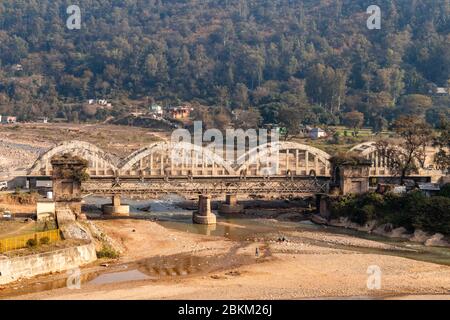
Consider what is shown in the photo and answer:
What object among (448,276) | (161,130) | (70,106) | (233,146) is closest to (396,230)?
(448,276)

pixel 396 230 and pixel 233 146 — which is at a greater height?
pixel 233 146

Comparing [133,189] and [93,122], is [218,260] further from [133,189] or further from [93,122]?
[93,122]

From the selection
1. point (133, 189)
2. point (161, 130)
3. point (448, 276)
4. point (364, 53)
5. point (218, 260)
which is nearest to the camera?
point (448, 276)

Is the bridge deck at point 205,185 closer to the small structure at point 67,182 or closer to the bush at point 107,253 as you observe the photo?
the small structure at point 67,182

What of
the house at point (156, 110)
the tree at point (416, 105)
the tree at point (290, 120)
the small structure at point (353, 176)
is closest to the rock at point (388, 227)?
the small structure at point (353, 176)

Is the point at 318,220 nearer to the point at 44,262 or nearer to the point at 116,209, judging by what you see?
the point at 116,209

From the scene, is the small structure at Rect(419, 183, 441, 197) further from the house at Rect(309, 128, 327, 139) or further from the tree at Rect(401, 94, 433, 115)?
the tree at Rect(401, 94, 433, 115)
